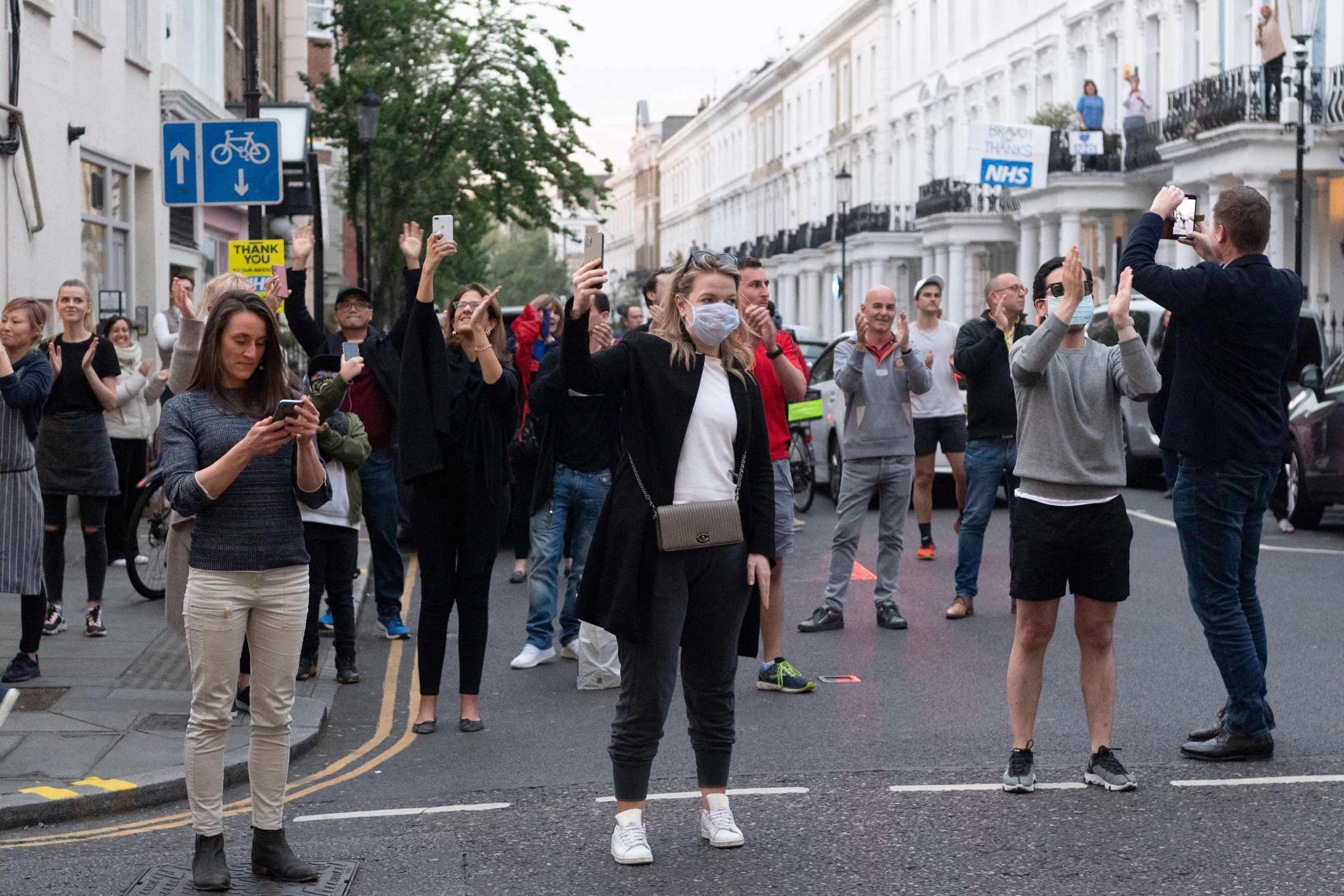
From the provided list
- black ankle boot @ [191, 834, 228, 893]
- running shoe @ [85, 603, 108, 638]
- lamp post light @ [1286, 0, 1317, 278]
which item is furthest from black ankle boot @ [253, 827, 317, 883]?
lamp post light @ [1286, 0, 1317, 278]

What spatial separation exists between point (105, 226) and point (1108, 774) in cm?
1445

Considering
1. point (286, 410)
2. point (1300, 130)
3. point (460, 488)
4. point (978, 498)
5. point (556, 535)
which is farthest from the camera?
point (1300, 130)

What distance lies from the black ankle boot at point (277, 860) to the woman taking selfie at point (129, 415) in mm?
5864

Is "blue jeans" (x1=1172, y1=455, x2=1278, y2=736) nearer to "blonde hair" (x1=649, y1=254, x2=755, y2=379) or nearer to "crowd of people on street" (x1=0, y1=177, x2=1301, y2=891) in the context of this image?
"crowd of people on street" (x1=0, y1=177, x2=1301, y2=891)

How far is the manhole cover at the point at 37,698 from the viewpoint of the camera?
740 centimetres

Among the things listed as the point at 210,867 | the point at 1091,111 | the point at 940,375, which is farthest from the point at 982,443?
the point at 1091,111

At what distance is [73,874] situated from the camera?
Answer: 514 centimetres

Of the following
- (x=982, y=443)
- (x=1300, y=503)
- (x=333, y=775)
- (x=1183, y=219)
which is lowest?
(x=333, y=775)

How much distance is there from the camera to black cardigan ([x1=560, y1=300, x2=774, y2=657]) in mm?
5125

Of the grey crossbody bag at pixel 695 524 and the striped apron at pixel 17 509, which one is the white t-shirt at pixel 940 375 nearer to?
the striped apron at pixel 17 509

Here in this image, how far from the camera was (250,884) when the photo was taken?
502 cm

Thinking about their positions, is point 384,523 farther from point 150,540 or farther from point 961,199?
point 961,199

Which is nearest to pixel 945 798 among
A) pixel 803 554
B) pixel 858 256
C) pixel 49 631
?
pixel 49 631

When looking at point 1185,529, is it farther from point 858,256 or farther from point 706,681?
point 858,256
